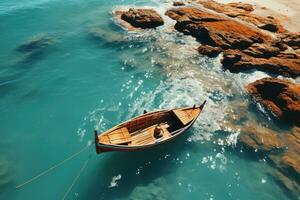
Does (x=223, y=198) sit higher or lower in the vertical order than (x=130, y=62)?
lower

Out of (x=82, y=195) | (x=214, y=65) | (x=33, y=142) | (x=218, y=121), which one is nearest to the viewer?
(x=82, y=195)

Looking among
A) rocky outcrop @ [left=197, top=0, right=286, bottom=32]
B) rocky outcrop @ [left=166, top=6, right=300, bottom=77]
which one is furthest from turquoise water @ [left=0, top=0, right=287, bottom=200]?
rocky outcrop @ [left=197, top=0, right=286, bottom=32]

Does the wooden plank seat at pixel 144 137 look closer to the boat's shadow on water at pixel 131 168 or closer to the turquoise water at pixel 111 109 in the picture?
the boat's shadow on water at pixel 131 168

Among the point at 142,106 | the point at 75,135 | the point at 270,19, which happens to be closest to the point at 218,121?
the point at 142,106

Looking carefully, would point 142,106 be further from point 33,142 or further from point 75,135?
point 33,142

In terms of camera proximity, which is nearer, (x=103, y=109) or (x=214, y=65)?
(x=103, y=109)

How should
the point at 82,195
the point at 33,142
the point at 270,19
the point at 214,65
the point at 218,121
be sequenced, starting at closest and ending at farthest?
the point at 82,195, the point at 33,142, the point at 218,121, the point at 214,65, the point at 270,19

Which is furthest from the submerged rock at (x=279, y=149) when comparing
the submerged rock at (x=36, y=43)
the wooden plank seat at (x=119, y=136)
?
the submerged rock at (x=36, y=43)
